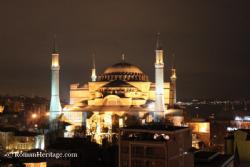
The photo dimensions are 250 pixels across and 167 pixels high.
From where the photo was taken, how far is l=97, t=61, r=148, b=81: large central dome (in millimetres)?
56156

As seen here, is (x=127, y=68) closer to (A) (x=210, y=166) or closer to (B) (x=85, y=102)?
(B) (x=85, y=102)

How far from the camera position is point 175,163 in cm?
2350

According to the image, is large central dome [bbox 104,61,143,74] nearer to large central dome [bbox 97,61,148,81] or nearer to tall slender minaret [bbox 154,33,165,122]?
large central dome [bbox 97,61,148,81]

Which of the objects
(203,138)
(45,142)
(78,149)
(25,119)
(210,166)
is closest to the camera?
(210,166)

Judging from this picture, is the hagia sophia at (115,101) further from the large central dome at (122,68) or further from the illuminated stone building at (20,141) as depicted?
the illuminated stone building at (20,141)

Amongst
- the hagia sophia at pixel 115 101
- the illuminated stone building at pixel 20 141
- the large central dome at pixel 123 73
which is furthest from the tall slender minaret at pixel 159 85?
the illuminated stone building at pixel 20 141

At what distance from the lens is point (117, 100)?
49688mm

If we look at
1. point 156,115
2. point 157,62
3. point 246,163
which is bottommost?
point 246,163

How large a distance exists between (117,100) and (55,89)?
21.1 feet

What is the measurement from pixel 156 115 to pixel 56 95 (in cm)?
1049

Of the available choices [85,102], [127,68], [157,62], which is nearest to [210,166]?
[157,62]

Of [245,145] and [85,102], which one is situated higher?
[85,102]

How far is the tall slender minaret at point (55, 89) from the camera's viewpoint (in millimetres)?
49031

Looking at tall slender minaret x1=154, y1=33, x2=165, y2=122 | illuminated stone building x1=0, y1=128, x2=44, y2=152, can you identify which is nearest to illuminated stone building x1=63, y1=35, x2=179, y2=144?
tall slender minaret x1=154, y1=33, x2=165, y2=122
